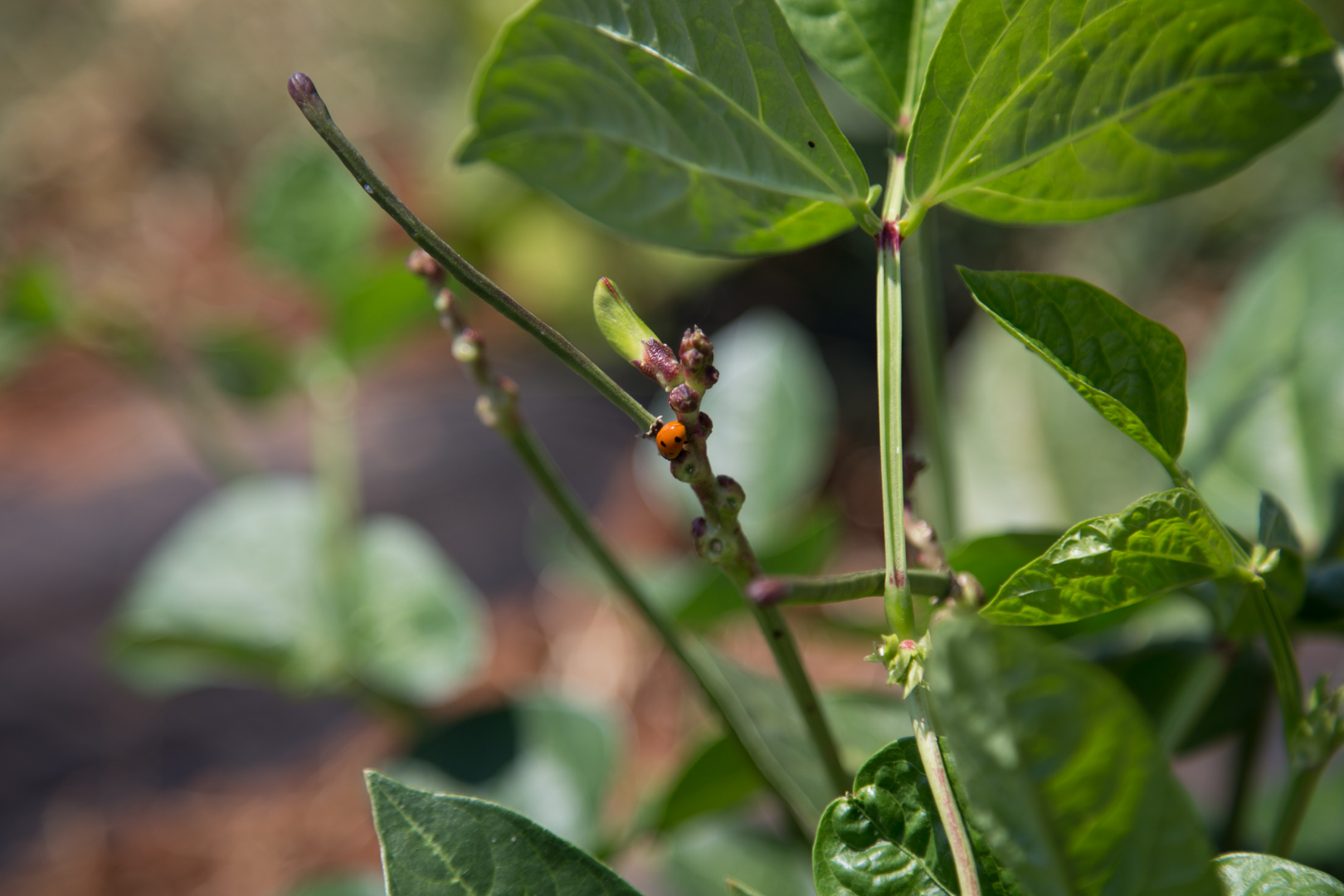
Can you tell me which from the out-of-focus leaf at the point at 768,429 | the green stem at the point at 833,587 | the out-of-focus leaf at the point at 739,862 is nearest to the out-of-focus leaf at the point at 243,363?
the out-of-focus leaf at the point at 768,429

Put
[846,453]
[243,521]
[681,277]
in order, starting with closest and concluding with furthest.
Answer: [243,521] < [846,453] < [681,277]

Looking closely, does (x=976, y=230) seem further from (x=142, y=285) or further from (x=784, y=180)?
(x=142, y=285)

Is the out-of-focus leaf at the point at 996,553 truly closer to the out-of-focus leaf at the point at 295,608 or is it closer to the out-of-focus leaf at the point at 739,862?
the out-of-focus leaf at the point at 739,862

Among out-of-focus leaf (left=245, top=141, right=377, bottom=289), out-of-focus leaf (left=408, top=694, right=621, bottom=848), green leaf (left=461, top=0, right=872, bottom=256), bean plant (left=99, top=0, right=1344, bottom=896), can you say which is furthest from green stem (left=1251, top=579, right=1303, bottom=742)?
out-of-focus leaf (left=245, top=141, right=377, bottom=289)

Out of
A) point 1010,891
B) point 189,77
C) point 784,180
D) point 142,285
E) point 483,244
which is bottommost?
point 1010,891

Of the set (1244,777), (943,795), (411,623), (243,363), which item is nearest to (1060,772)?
(943,795)

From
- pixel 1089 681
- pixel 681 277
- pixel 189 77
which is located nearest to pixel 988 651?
pixel 1089 681
